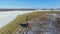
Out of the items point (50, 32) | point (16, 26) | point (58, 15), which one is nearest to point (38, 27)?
point (50, 32)

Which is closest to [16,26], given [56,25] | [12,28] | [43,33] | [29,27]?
[12,28]

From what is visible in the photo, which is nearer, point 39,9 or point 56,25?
point 56,25

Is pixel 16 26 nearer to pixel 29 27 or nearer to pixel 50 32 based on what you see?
pixel 29 27

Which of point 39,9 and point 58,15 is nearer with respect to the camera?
point 58,15

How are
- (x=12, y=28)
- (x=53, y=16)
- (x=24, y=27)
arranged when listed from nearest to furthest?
(x=24, y=27), (x=12, y=28), (x=53, y=16)

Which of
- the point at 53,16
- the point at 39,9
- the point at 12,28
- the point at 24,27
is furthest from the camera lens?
the point at 39,9

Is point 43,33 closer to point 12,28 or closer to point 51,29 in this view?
point 51,29

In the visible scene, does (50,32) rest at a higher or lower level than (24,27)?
lower

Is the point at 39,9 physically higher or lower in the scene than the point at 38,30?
higher

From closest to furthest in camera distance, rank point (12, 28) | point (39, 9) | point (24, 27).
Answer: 1. point (24, 27)
2. point (12, 28)
3. point (39, 9)
